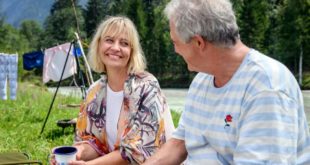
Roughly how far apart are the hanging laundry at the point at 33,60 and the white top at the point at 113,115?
735 centimetres

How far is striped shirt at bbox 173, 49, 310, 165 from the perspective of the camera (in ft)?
4.22

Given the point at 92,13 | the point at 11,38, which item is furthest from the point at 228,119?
the point at 11,38

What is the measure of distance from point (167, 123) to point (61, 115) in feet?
17.1

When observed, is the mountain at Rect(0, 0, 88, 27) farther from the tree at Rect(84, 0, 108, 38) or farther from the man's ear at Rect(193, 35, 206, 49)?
the man's ear at Rect(193, 35, 206, 49)

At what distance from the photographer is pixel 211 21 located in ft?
4.50

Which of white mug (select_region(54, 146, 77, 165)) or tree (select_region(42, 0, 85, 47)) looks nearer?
white mug (select_region(54, 146, 77, 165))

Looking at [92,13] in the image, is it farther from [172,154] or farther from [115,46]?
[172,154]

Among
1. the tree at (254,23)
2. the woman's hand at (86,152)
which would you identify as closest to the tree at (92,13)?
the tree at (254,23)

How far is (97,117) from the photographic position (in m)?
2.39

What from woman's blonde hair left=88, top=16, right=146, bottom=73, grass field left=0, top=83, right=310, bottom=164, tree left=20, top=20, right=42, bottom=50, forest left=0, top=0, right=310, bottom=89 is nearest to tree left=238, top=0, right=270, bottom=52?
forest left=0, top=0, right=310, bottom=89

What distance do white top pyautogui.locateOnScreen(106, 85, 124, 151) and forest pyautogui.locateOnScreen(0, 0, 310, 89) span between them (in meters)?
19.2

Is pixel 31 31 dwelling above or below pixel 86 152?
below

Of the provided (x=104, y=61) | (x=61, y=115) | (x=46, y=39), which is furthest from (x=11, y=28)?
(x=104, y=61)

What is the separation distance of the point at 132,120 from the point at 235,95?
960mm
